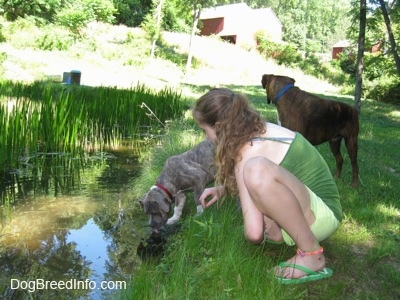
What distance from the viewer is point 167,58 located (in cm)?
2828

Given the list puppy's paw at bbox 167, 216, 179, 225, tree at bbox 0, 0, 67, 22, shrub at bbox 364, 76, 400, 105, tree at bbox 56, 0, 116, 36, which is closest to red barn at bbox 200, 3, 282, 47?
tree at bbox 56, 0, 116, 36

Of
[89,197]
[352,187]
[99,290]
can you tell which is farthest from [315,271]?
[89,197]

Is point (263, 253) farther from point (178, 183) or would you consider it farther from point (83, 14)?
point (83, 14)

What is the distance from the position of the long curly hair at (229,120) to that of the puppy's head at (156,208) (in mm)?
1456

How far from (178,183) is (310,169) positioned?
1.80 m

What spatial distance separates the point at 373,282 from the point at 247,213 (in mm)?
1060

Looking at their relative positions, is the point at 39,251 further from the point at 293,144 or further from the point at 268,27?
the point at 268,27

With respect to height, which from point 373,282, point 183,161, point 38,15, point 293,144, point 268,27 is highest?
point 268,27

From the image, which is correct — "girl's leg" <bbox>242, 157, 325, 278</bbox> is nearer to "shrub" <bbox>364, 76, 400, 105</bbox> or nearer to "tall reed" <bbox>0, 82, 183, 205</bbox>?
"tall reed" <bbox>0, 82, 183, 205</bbox>

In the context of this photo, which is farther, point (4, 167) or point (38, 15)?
point (38, 15)

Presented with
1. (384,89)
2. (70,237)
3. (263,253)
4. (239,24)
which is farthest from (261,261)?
(239,24)

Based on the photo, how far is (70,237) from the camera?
399cm

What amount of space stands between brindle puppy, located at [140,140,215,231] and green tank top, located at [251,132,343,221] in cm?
145

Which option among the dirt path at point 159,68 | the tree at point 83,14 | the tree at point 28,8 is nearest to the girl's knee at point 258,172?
the dirt path at point 159,68
